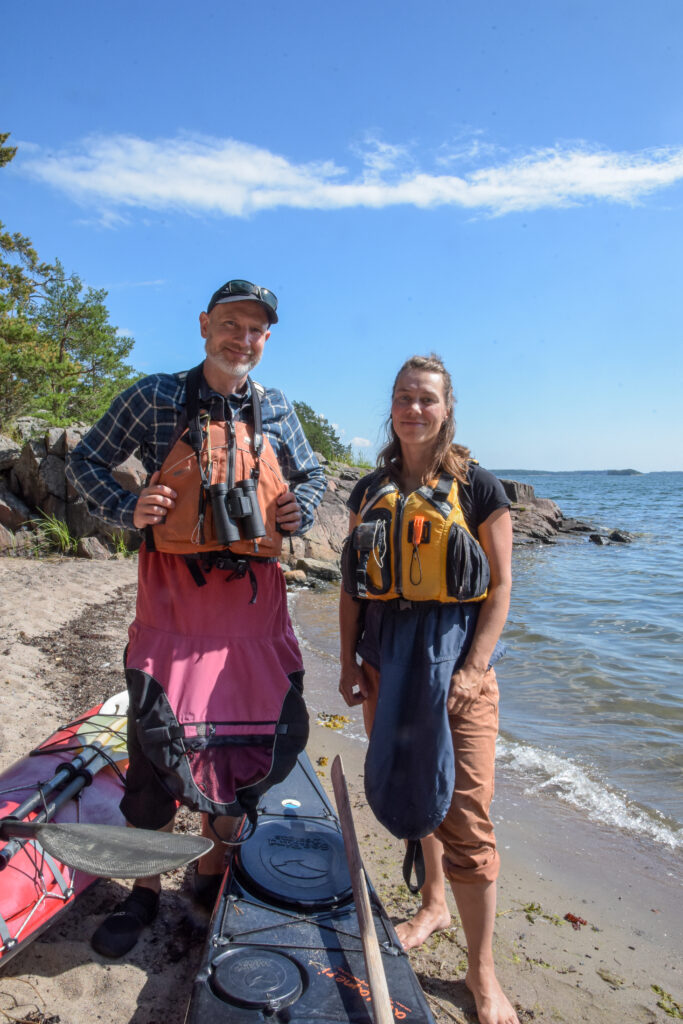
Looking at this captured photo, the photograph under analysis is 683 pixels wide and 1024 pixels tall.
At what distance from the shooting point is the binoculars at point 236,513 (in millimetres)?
2342

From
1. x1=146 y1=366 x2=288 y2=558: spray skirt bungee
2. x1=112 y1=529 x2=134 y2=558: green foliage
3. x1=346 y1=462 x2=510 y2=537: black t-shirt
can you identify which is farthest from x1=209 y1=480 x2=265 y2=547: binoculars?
x1=112 y1=529 x2=134 y2=558: green foliage

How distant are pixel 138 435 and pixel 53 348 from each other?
16671 mm

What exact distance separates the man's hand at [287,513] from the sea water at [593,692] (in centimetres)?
296

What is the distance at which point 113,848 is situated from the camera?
177cm

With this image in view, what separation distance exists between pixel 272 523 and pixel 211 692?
25.7 inches

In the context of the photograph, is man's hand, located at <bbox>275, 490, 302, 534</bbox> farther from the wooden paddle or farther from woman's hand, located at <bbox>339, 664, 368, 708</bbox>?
the wooden paddle

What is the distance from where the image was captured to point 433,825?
2.18 m

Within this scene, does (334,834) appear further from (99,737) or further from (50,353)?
(50,353)

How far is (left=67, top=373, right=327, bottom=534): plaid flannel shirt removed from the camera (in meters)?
2.59

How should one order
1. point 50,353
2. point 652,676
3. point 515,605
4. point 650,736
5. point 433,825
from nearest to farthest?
point 433,825 → point 650,736 → point 652,676 → point 515,605 → point 50,353

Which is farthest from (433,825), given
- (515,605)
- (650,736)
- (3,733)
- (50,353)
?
(50,353)

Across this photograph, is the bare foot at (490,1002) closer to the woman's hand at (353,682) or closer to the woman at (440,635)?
the woman at (440,635)

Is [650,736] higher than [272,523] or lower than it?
lower

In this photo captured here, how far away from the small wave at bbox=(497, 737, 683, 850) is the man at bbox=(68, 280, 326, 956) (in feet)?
8.70
